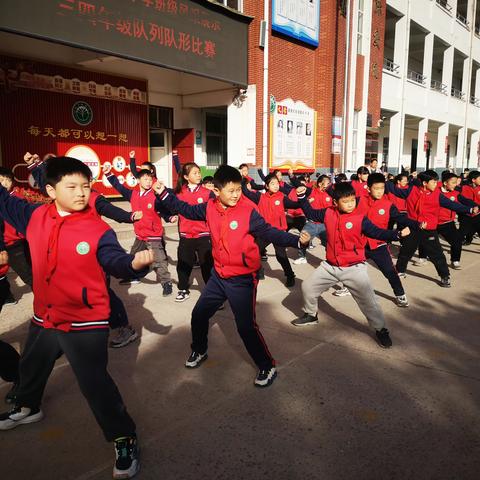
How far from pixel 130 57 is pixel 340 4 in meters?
10.2

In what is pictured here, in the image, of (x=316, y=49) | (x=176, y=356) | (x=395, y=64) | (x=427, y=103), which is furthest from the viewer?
(x=427, y=103)

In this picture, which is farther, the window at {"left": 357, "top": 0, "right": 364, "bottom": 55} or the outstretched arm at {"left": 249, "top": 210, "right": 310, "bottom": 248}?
the window at {"left": 357, "top": 0, "right": 364, "bottom": 55}

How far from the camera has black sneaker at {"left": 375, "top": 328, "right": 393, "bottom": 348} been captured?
4.31 metres

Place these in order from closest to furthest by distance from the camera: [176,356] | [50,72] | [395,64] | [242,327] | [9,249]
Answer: [242,327], [176,356], [9,249], [50,72], [395,64]

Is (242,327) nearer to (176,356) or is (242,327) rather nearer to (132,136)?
(176,356)

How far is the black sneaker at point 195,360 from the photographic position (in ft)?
12.7

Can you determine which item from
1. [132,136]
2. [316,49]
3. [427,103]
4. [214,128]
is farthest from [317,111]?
[427,103]

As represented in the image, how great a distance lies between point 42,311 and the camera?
259cm

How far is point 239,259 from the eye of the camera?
3.51 meters

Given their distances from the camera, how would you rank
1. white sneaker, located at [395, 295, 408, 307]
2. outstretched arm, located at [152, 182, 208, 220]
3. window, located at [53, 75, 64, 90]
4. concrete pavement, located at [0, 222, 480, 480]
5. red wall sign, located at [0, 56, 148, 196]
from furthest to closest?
window, located at [53, 75, 64, 90] → red wall sign, located at [0, 56, 148, 196] → white sneaker, located at [395, 295, 408, 307] → outstretched arm, located at [152, 182, 208, 220] → concrete pavement, located at [0, 222, 480, 480]

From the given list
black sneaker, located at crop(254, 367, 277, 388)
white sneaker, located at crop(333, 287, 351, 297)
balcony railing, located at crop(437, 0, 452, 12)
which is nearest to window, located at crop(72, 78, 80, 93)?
white sneaker, located at crop(333, 287, 351, 297)

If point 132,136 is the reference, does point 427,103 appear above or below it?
above

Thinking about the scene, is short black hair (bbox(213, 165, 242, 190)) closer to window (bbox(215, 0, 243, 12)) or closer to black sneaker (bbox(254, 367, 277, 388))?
black sneaker (bbox(254, 367, 277, 388))

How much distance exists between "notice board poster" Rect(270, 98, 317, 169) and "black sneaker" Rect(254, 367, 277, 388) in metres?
12.3
